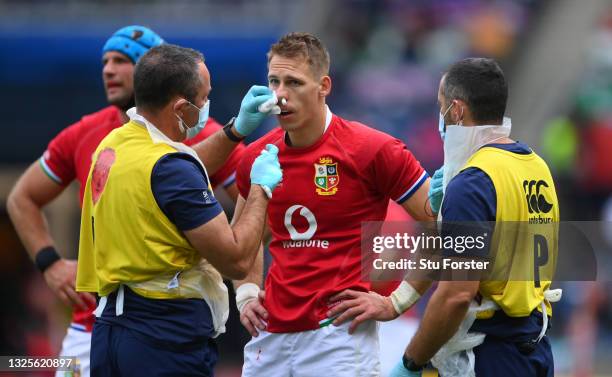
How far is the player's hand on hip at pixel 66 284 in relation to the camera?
709 centimetres

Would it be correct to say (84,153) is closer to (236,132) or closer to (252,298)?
(236,132)

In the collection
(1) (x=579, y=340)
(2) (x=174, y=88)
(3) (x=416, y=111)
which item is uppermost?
(3) (x=416, y=111)

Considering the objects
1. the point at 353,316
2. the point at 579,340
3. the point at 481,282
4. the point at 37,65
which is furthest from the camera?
the point at 37,65

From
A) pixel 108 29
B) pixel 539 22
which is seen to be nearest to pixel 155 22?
pixel 108 29

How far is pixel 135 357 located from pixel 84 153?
6.34ft

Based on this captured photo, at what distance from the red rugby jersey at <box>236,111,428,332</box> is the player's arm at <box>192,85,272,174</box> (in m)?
0.30

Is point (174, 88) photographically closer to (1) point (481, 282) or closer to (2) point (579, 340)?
(1) point (481, 282)

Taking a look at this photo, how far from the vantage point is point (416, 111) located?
15.5 meters

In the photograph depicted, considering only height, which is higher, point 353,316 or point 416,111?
point 416,111

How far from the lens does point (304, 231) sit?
607 centimetres

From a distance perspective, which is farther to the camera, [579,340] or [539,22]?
[539,22]

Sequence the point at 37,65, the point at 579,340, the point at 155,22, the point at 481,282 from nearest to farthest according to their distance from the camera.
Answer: the point at 481,282
the point at 579,340
the point at 37,65
the point at 155,22

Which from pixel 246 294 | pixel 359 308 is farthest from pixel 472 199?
pixel 246 294

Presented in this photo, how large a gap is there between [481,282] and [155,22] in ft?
34.2
